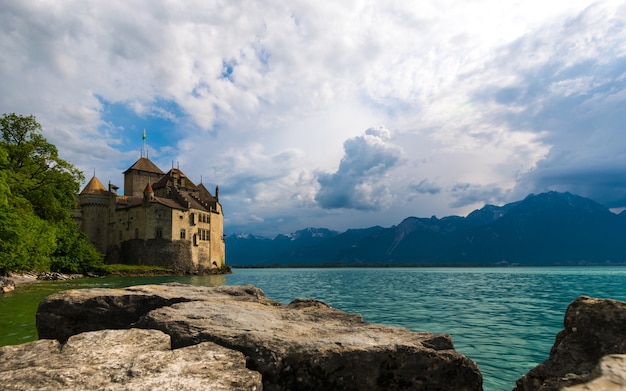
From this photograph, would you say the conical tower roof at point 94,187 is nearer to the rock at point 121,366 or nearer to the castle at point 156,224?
the castle at point 156,224

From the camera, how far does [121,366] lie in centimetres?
441

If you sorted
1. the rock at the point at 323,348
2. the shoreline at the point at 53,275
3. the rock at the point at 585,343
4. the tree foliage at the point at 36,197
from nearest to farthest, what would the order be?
1. the rock at the point at 585,343
2. the rock at the point at 323,348
3. the shoreline at the point at 53,275
4. the tree foliage at the point at 36,197

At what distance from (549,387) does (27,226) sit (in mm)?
46474

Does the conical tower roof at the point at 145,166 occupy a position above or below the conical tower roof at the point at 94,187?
above

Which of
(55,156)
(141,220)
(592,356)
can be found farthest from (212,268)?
(592,356)

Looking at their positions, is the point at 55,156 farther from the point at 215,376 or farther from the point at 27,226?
the point at 215,376

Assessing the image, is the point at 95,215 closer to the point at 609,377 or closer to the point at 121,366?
the point at 121,366

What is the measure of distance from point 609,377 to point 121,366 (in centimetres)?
468

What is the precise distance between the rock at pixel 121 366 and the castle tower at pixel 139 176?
3821 inches

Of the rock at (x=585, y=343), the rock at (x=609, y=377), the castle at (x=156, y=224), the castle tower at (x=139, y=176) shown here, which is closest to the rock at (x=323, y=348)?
the rock at (x=585, y=343)

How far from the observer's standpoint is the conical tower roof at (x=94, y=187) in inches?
3410

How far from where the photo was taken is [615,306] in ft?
17.6

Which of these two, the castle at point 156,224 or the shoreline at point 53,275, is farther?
the castle at point 156,224

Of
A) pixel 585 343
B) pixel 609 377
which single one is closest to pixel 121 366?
pixel 609 377
